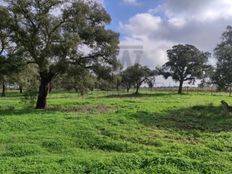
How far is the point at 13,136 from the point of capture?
12.8 meters

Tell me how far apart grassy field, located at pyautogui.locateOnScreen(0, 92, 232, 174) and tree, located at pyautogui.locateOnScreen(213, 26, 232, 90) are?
8.26 m

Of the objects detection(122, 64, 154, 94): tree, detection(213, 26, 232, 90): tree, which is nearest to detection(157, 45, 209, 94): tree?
detection(122, 64, 154, 94): tree

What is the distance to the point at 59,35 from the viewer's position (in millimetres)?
22219

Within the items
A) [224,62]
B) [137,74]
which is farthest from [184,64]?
[224,62]

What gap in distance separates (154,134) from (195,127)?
10.4 ft

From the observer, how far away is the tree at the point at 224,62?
2603 centimetres

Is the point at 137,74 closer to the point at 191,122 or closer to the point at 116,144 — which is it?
the point at 191,122

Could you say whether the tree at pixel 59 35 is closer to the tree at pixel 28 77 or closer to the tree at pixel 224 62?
the tree at pixel 28 77

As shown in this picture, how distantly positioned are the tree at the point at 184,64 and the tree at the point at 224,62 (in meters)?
35.7

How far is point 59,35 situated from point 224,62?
13272 mm

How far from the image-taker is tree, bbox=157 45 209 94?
63250 mm

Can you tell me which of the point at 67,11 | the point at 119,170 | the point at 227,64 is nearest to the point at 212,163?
the point at 119,170

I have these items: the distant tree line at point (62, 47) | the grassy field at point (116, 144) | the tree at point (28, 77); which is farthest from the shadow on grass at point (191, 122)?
the tree at point (28, 77)

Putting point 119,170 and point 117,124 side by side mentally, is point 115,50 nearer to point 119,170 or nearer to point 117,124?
point 117,124
